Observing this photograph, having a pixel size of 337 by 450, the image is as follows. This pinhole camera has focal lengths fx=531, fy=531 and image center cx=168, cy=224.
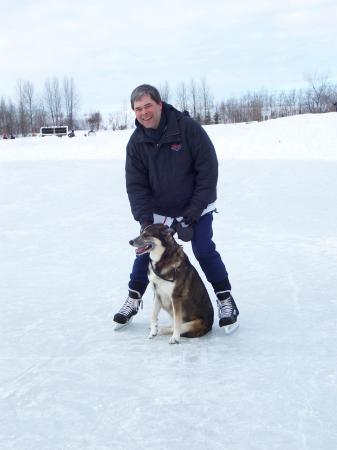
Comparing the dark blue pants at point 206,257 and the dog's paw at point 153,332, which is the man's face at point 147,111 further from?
the dog's paw at point 153,332

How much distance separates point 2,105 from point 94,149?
44196 millimetres

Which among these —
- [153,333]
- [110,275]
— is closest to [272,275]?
[110,275]

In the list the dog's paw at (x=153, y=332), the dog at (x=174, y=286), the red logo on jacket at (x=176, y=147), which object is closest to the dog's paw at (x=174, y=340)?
the dog at (x=174, y=286)

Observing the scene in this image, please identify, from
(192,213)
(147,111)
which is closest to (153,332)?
(192,213)

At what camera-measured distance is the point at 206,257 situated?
393cm

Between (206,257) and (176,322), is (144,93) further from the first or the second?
(176,322)

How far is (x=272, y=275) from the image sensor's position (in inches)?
220

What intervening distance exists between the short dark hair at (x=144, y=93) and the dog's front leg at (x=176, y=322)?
1418 mm

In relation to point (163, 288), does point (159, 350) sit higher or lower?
lower

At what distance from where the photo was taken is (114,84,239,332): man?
3684 millimetres

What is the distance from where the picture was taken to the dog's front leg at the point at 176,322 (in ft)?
12.2

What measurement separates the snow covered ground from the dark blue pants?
41 cm

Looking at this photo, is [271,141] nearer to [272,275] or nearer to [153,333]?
[272,275]

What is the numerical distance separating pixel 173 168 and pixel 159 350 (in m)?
1.27
